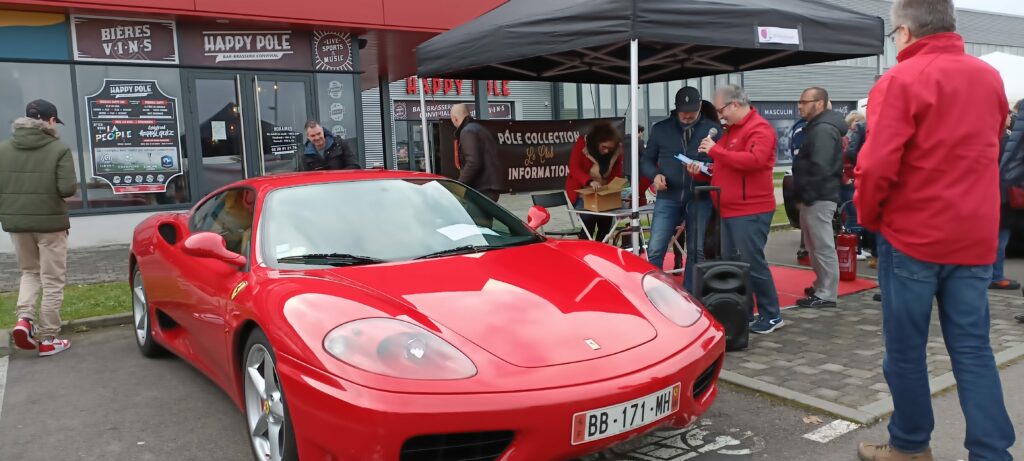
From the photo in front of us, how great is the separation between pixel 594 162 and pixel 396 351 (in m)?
5.38

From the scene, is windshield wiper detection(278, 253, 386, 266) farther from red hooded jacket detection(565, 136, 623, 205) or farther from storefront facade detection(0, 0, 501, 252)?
storefront facade detection(0, 0, 501, 252)

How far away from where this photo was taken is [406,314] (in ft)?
8.69

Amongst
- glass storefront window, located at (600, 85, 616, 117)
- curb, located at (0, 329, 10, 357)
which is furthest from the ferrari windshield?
glass storefront window, located at (600, 85, 616, 117)

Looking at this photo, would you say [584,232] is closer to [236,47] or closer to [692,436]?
[692,436]

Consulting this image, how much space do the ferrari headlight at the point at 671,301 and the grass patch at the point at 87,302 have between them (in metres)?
4.97

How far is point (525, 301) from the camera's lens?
2.85m

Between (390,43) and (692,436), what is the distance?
10657 mm

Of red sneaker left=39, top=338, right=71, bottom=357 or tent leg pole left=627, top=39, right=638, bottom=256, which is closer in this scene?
red sneaker left=39, top=338, right=71, bottom=357

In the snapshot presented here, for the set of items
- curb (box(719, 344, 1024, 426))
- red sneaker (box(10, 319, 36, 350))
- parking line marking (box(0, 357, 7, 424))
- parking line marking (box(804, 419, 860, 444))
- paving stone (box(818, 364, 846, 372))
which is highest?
red sneaker (box(10, 319, 36, 350))

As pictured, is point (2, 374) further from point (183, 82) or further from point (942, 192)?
point (183, 82)

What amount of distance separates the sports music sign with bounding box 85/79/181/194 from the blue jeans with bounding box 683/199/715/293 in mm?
7990

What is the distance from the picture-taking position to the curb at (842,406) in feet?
11.1

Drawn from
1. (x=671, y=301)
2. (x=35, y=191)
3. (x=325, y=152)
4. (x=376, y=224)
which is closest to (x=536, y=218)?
(x=376, y=224)

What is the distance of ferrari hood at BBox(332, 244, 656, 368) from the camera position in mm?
2570
